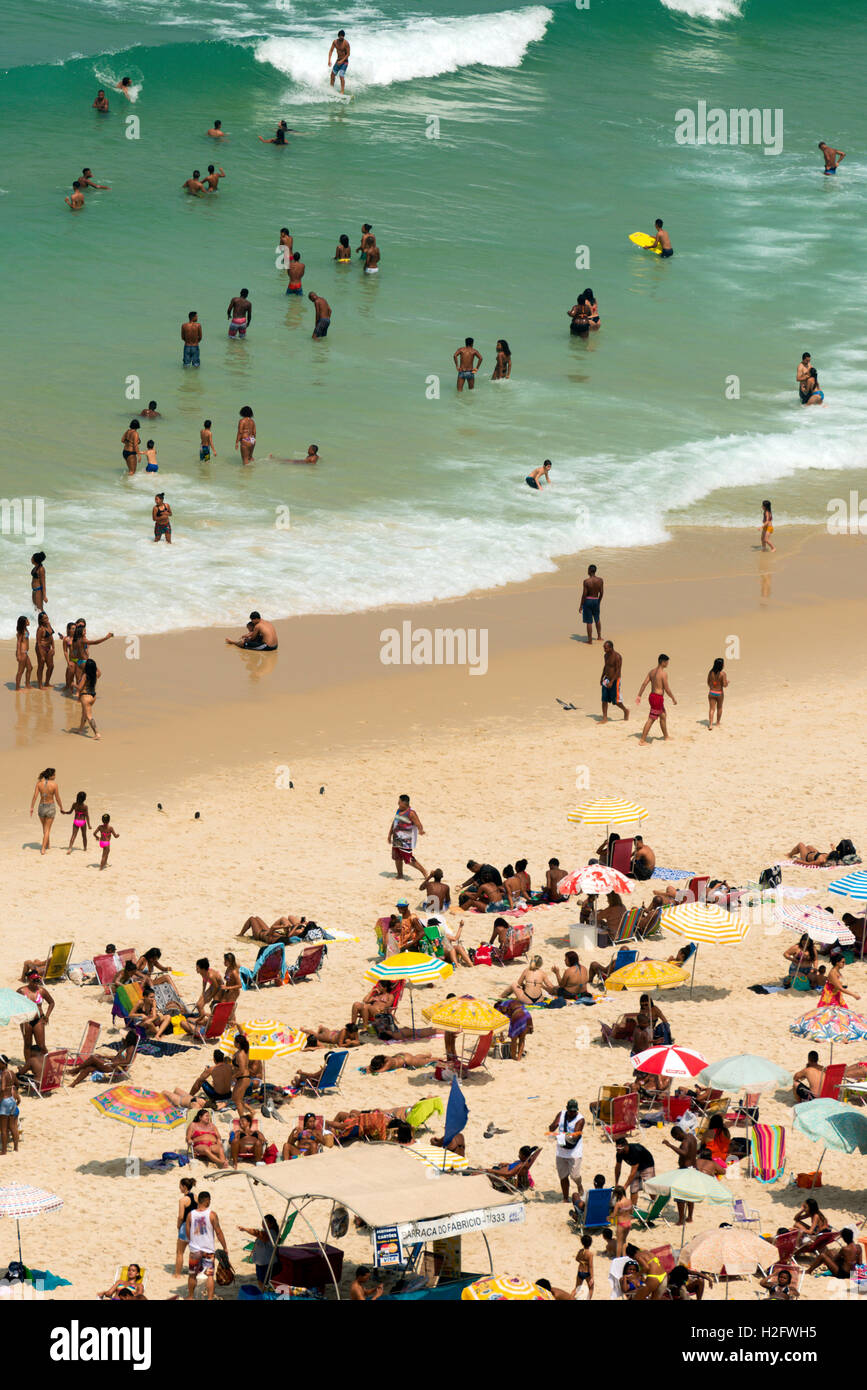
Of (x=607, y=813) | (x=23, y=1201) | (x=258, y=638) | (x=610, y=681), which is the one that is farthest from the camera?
(x=258, y=638)

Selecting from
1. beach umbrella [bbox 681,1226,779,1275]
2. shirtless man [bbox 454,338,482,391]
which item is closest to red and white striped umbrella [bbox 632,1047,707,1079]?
beach umbrella [bbox 681,1226,779,1275]

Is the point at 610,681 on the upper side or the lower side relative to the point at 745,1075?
upper

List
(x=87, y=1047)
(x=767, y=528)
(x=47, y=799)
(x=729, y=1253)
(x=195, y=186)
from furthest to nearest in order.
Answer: (x=195, y=186) → (x=767, y=528) → (x=47, y=799) → (x=87, y=1047) → (x=729, y=1253)

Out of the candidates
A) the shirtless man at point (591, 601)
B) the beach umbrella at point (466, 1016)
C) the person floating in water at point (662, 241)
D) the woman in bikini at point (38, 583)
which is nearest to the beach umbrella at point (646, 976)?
the beach umbrella at point (466, 1016)

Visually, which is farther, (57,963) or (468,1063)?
(57,963)

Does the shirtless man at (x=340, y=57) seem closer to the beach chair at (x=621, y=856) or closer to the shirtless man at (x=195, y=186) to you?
the shirtless man at (x=195, y=186)

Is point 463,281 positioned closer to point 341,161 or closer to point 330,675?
point 341,161

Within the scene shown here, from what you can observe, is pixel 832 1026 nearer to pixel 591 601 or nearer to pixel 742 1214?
pixel 742 1214

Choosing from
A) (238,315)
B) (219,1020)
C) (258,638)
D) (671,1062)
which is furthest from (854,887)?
(238,315)
